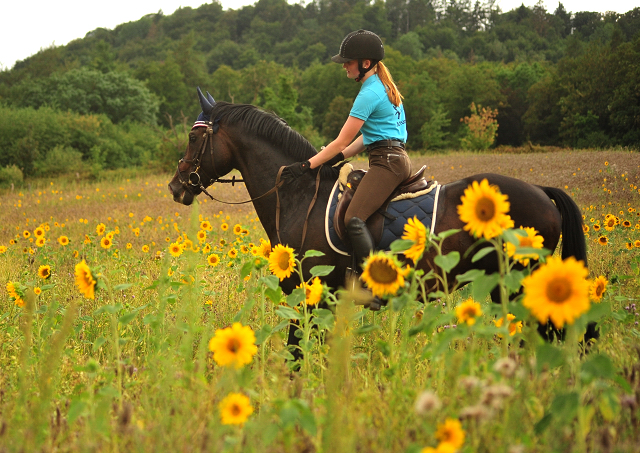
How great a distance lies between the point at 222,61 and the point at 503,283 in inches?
3766

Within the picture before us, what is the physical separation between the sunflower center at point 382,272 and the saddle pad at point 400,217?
1.82 meters

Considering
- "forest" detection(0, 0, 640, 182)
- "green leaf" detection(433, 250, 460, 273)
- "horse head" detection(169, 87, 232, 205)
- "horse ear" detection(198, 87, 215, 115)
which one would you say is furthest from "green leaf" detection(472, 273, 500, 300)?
"forest" detection(0, 0, 640, 182)

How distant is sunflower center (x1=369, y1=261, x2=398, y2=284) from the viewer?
233 centimetres

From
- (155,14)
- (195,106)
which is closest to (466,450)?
(195,106)

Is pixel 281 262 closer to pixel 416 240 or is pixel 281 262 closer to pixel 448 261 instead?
pixel 416 240

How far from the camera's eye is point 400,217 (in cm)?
419

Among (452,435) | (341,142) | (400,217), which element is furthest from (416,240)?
(341,142)

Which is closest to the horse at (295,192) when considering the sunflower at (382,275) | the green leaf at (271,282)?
the green leaf at (271,282)

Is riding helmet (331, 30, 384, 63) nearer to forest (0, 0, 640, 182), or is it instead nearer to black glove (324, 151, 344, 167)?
black glove (324, 151, 344, 167)

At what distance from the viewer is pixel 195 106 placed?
62406 mm

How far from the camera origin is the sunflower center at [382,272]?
233cm

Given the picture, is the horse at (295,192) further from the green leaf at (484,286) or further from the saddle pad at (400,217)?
the green leaf at (484,286)

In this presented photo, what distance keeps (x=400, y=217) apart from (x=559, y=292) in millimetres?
2576

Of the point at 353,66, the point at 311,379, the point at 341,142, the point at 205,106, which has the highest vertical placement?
the point at 353,66
